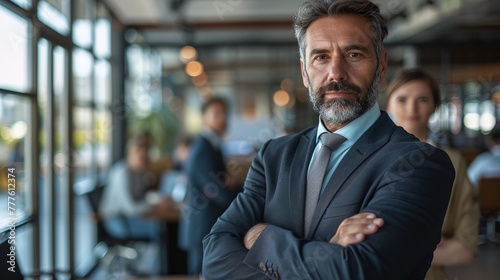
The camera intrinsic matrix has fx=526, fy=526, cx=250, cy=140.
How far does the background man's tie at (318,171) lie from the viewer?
134 cm

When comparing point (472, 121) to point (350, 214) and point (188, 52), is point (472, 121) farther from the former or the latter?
point (350, 214)

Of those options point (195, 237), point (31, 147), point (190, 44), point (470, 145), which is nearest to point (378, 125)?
point (31, 147)

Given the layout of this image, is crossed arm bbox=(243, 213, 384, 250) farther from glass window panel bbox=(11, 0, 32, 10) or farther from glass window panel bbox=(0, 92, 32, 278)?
glass window panel bbox=(11, 0, 32, 10)

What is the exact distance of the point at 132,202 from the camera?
16.9 feet

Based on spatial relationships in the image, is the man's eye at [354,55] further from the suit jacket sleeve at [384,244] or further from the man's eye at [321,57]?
the suit jacket sleeve at [384,244]

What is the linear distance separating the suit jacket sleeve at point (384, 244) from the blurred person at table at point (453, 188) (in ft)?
2.28

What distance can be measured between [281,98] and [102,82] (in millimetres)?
4674

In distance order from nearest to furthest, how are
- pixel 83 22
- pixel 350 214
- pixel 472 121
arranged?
pixel 350 214 → pixel 83 22 → pixel 472 121

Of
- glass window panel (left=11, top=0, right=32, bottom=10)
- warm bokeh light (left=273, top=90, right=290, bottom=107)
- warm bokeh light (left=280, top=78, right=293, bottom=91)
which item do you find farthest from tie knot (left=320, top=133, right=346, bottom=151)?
warm bokeh light (left=273, top=90, right=290, bottom=107)

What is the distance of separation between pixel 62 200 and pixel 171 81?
11.9m

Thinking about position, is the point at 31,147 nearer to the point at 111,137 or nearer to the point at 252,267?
the point at 252,267

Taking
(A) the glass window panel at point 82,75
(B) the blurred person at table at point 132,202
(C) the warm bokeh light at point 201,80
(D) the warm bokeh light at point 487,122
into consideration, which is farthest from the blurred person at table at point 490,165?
(C) the warm bokeh light at point 201,80

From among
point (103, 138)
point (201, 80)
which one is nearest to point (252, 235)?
point (103, 138)

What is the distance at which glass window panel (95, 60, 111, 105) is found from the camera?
6.69 meters
